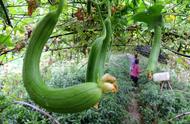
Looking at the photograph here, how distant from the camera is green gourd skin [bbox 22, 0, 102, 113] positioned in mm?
294

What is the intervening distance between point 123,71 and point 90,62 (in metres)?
5.16

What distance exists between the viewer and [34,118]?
13.1 feet

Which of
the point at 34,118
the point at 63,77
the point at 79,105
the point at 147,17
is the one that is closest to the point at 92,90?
the point at 79,105

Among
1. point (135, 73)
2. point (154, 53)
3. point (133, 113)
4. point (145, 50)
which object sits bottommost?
point (133, 113)

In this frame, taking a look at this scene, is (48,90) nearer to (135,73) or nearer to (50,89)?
(50,89)

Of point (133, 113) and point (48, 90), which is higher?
point (48, 90)

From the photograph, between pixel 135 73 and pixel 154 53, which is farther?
pixel 135 73

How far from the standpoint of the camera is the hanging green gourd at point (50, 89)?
11.6 inches

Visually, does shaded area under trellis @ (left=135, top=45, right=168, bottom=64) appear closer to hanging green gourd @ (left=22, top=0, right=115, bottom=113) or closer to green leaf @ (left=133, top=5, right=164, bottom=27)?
green leaf @ (left=133, top=5, right=164, bottom=27)

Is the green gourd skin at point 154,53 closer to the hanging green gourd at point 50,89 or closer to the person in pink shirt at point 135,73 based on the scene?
the hanging green gourd at point 50,89

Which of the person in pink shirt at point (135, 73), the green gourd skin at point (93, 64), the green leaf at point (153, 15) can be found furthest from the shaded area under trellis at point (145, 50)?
the person in pink shirt at point (135, 73)

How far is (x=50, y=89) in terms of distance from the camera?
12.0 inches

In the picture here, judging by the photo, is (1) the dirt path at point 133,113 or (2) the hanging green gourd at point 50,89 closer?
(2) the hanging green gourd at point 50,89

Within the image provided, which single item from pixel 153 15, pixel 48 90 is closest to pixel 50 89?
pixel 48 90
